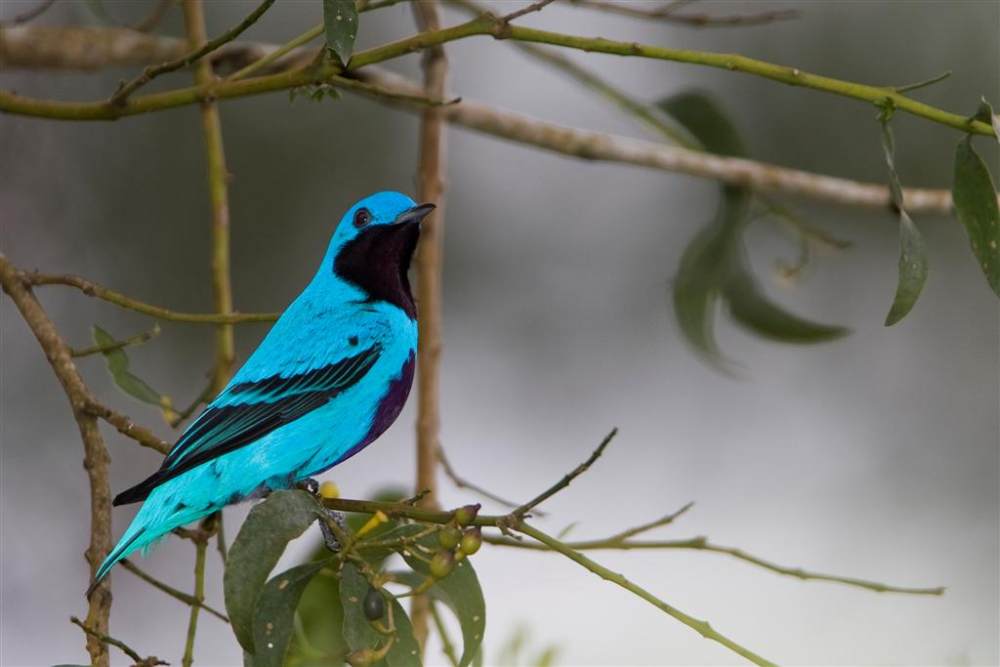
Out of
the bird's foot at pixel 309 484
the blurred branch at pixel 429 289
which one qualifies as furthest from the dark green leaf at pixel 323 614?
the bird's foot at pixel 309 484

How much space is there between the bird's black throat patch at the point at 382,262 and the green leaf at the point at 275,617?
0.80 m

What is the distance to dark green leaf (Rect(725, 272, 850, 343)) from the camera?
120 inches

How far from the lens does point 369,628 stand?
192 centimetres

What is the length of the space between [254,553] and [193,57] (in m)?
0.79

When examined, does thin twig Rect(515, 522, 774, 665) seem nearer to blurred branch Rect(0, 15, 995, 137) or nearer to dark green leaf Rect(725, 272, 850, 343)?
blurred branch Rect(0, 15, 995, 137)

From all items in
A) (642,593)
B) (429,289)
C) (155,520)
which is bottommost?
(642,593)

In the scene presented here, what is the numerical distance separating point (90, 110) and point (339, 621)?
1.37 meters

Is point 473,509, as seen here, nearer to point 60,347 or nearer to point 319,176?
point 60,347

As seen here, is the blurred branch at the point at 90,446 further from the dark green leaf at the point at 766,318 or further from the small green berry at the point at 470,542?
the dark green leaf at the point at 766,318

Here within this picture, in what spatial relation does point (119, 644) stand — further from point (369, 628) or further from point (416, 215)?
point (416, 215)

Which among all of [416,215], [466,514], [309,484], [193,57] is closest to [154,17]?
[416,215]

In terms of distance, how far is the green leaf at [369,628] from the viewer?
6.21 feet

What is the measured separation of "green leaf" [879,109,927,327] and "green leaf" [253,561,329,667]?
939mm

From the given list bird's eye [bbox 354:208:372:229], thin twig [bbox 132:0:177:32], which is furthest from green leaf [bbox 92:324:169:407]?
thin twig [bbox 132:0:177:32]
